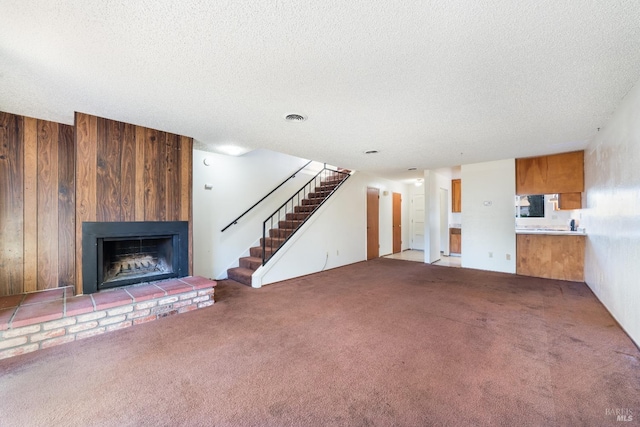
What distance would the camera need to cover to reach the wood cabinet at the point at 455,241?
800 cm

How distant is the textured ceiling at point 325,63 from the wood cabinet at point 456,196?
4.56 meters

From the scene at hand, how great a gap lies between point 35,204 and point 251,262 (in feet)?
9.82

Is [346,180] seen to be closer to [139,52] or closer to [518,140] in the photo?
[518,140]

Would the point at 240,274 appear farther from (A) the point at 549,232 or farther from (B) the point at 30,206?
(A) the point at 549,232

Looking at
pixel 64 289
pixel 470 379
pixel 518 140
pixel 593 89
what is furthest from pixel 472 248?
pixel 64 289

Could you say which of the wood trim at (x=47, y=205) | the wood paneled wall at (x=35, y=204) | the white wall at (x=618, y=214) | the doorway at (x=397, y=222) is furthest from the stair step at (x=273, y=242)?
the white wall at (x=618, y=214)

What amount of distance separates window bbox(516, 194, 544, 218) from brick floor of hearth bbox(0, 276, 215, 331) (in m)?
6.22

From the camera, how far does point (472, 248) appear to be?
19.7 ft

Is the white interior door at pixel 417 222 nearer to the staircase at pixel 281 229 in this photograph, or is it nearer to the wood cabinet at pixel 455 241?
the wood cabinet at pixel 455 241

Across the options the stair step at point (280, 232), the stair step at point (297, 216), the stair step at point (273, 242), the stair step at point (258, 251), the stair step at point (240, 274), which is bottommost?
the stair step at point (240, 274)

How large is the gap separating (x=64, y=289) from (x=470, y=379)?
4.48m

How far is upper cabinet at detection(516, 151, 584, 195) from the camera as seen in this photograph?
4.87m

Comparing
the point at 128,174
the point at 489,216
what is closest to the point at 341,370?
the point at 128,174

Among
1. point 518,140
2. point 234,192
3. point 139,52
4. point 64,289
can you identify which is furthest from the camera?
point 234,192
